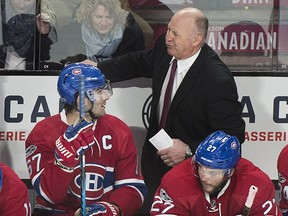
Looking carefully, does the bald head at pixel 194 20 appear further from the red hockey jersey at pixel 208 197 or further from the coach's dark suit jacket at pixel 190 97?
the red hockey jersey at pixel 208 197

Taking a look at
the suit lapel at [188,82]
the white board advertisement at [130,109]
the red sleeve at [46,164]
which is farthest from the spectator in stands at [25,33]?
the suit lapel at [188,82]

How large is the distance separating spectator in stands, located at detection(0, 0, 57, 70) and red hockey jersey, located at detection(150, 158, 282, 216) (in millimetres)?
1397

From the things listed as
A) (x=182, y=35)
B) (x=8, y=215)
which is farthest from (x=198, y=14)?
(x=8, y=215)

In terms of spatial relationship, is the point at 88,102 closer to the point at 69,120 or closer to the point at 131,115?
the point at 69,120

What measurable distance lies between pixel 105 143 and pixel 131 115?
31.2 inches

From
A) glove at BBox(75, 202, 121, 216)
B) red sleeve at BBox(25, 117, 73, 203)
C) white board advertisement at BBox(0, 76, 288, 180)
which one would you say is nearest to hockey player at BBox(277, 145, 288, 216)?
white board advertisement at BBox(0, 76, 288, 180)

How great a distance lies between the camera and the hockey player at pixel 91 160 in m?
4.73

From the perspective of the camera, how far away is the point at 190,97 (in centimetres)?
518

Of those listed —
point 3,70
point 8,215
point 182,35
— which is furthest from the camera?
point 3,70

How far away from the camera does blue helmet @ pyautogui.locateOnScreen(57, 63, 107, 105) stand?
15.7 ft

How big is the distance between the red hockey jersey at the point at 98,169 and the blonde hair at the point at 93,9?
85cm

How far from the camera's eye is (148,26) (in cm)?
568

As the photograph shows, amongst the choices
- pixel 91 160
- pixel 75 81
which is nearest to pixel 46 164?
pixel 91 160

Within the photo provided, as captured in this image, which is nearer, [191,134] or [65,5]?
[191,134]
